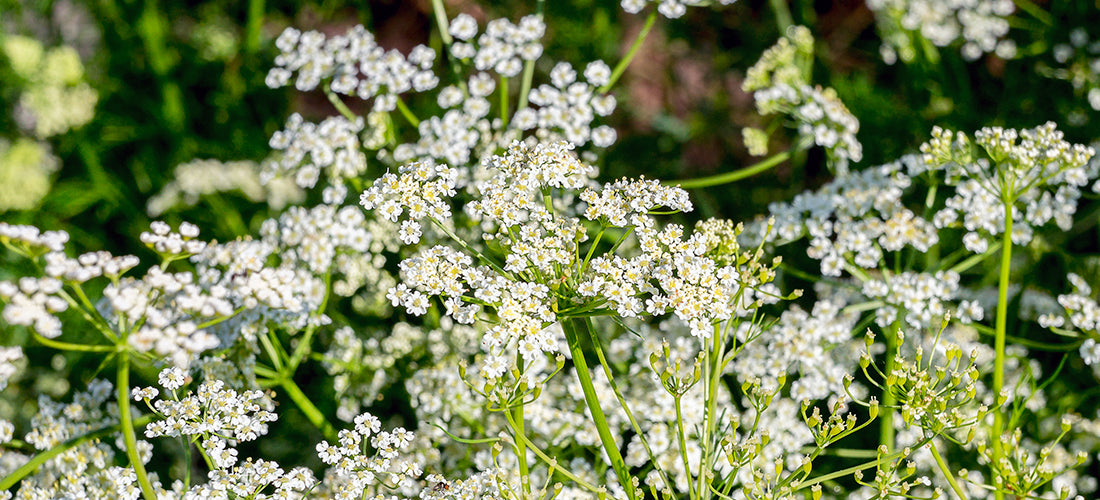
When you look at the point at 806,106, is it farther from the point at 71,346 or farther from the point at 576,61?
the point at 71,346

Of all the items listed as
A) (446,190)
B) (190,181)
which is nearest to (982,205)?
(446,190)

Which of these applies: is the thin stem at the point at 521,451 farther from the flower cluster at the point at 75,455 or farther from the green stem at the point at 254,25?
the green stem at the point at 254,25

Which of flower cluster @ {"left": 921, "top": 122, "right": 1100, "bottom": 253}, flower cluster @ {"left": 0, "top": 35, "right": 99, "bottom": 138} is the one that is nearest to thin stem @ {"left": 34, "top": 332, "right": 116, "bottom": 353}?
flower cluster @ {"left": 921, "top": 122, "right": 1100, "bottom": 253}

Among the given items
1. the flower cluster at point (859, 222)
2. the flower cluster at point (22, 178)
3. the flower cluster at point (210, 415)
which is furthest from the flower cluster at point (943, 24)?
the flower cluster at point (22, 178)

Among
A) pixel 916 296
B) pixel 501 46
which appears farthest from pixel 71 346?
pixel 916 296

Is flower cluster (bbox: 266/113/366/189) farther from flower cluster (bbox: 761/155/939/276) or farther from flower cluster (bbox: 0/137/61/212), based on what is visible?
flower cluster (bbox: 0/137/61/212)

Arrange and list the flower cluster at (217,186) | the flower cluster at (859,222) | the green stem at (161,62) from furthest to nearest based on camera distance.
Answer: the green stem at (161,62), the flower cluster at (217,186), the flower cluster at (859,222)
